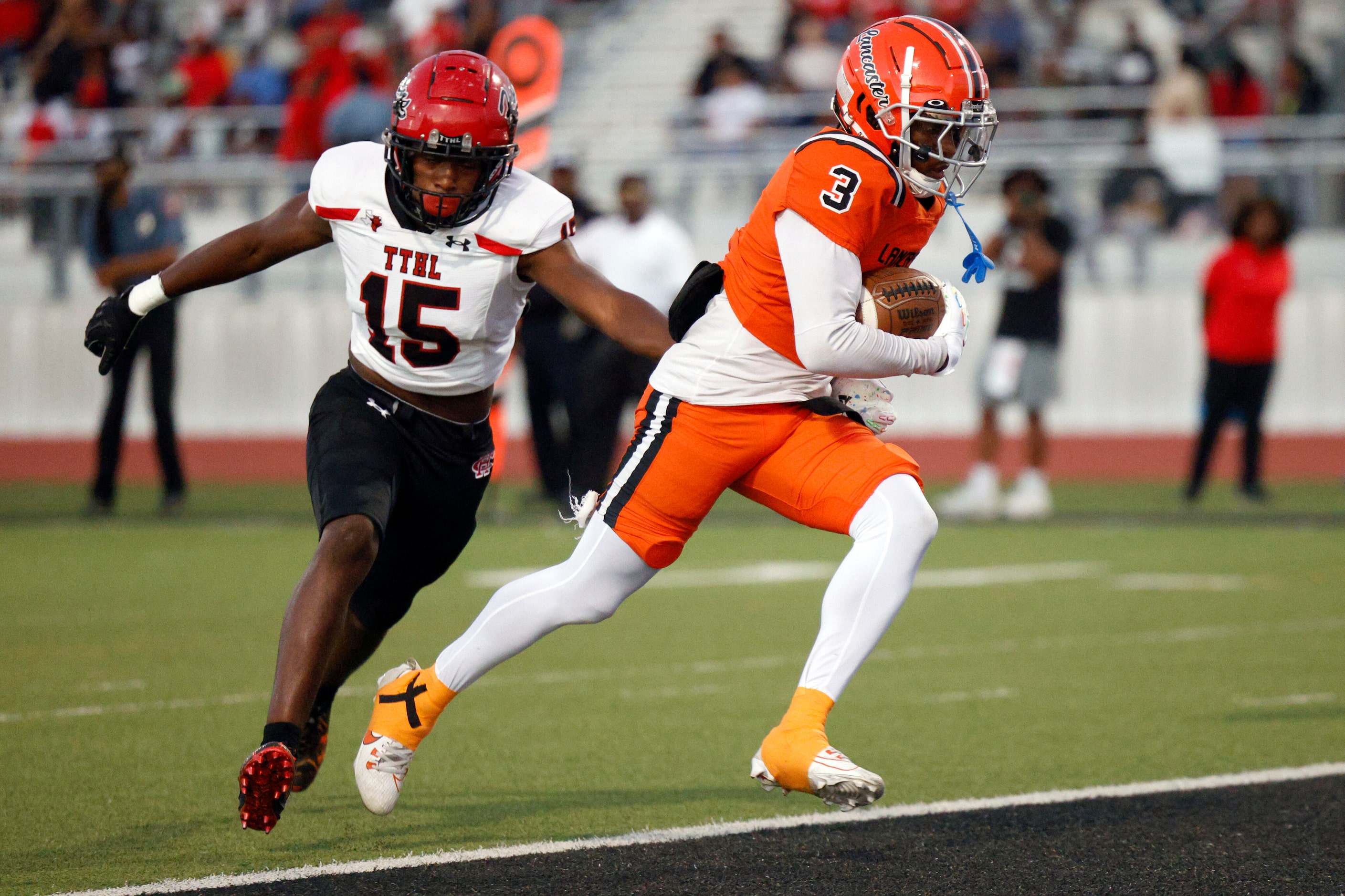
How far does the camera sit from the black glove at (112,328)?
15.0ft

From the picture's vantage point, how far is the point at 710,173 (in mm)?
16125

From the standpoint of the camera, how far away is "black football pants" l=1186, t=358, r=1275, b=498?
1208 cm

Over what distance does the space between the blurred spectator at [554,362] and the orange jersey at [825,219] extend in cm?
687

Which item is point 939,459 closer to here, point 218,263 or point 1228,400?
point 1228,400

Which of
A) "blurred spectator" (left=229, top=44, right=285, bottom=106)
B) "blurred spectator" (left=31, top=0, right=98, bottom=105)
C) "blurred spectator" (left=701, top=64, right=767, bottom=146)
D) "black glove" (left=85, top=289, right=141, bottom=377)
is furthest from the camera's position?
"blurred spectator" (left=31, top=0, right=98, bottom=105)

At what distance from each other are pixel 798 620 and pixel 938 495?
5269mm

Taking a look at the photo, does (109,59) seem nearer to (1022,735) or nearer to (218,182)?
(218,182)

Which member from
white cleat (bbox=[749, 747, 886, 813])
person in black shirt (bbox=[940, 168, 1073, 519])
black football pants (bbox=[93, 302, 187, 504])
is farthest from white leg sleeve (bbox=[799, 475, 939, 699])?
black football pants (bbox=[93, 302, 187, 504])

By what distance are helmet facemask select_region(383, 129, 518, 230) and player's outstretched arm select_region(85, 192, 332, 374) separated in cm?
28

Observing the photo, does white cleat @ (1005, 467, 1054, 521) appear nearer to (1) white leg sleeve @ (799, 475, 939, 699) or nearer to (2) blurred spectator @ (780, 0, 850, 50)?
(1) white leg sleeve @ (799, 475, 939, 699)

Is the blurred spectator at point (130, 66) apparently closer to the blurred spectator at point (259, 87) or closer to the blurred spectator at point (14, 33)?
the blurred spectator at point (259, 87)

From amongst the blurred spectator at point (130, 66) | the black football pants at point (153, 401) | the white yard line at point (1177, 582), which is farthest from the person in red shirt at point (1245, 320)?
the blurred spectator at point (130, 66)

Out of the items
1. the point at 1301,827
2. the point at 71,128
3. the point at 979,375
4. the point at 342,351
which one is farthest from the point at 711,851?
the point at 71,128

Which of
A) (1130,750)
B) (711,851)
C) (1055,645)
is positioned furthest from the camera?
(1055,645)
